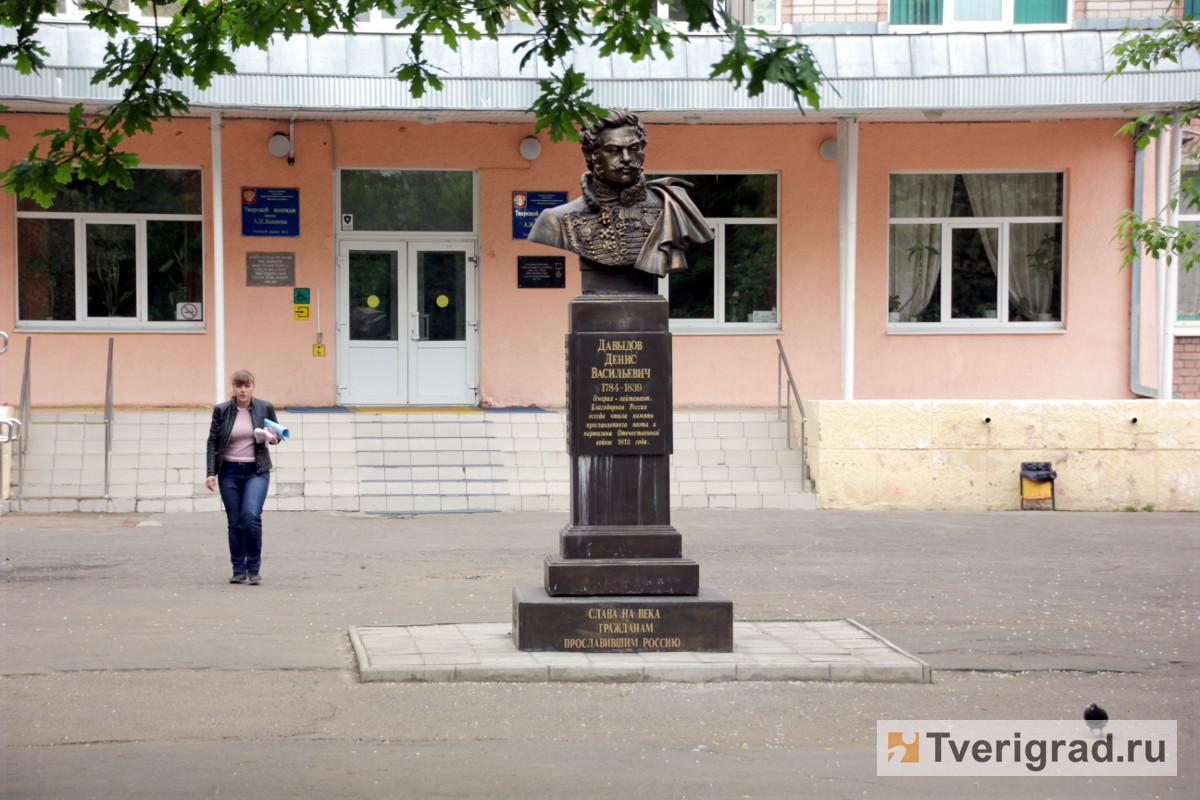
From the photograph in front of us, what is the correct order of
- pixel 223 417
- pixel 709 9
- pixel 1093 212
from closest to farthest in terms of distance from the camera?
1. pixel 709 9
2. pixel 223 417
3. pixel 1093 212

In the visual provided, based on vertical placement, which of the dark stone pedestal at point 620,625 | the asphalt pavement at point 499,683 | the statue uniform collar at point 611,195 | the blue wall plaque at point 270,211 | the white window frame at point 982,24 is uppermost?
the white window frame at point 982,24

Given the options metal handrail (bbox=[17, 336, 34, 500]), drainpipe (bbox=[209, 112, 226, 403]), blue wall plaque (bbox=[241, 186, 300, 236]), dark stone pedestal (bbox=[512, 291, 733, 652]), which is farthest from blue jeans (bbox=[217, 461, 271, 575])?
blue wall plaque (bbox=[241, 186, 300, 236])

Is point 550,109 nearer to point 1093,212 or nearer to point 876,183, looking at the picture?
point 876,183

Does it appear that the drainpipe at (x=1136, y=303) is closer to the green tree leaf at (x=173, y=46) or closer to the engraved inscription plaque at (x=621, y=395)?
the engraved inscription plaque at (x=621, y=395)

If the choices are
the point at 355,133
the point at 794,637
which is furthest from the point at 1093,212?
the point at 794,637

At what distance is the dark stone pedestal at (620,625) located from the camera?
7086mm

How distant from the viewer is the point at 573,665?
6730 mm

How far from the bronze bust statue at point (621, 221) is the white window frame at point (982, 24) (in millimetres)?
10199

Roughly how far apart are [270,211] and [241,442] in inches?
288

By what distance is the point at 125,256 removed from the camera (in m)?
16.5

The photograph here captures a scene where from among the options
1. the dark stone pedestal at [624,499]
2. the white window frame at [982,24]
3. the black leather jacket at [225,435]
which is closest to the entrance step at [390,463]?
the black leather jacket at [225,435]

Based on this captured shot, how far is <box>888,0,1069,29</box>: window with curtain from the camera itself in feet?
55.0

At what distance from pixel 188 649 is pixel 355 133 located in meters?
10.3

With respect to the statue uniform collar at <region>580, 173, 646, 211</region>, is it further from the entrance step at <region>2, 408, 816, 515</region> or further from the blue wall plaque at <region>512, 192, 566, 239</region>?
the blue wall plaque at <region>512, 192, 566, 239</region>
